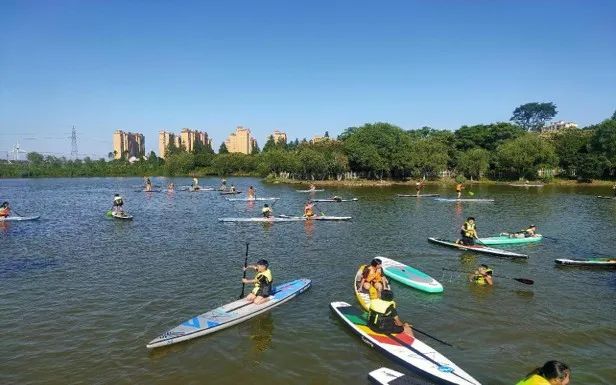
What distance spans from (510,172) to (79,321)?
3535 inches

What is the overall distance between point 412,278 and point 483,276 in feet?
9.82

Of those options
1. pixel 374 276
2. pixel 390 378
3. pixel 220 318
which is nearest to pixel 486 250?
pixel 374 276


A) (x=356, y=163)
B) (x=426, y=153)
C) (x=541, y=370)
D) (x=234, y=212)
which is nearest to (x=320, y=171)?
(x=356, y=163)

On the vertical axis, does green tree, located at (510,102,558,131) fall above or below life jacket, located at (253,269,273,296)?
above

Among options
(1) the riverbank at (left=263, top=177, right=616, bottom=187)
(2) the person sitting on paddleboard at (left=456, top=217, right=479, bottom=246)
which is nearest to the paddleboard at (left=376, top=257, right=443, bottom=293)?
(2) the person sitting on paddleboard at (left=456, top=217, right=479, bottom=246)

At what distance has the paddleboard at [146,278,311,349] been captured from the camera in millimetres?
12617

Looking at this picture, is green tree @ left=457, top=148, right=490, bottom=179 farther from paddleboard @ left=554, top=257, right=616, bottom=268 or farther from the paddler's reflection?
the paddler's reflection

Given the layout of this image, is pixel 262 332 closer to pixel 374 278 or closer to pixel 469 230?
pixel 374 278

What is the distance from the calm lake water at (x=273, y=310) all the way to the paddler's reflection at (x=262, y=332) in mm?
66

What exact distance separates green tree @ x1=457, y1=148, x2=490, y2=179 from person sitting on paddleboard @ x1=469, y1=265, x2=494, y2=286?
238 feet

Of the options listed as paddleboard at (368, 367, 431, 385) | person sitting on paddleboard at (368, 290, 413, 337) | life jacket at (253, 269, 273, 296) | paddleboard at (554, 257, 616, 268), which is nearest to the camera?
paddleboard at (368, 367, 431, 385)

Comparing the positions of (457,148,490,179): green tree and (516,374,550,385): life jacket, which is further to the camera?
(457,148,490,179): green tree

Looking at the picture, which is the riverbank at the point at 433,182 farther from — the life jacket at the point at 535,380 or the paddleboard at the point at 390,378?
the life jacket at the point at 535,380

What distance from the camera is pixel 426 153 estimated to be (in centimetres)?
8694
